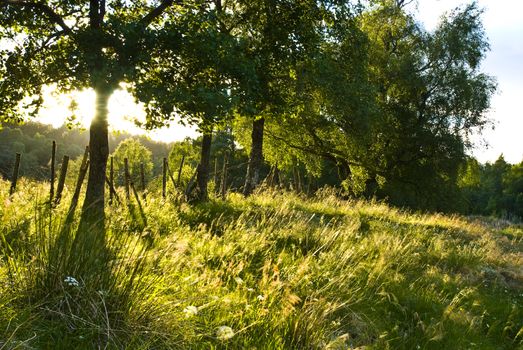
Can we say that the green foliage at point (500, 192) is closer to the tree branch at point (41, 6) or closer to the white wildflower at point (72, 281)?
the tree branch at point (41, 6)

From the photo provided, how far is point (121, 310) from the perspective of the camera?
10.9 ft

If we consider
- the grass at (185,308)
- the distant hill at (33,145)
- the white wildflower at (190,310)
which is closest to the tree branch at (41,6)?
the grass at (185,308)

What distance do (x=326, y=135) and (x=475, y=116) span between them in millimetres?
9476

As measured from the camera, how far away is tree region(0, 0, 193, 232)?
8398 mm

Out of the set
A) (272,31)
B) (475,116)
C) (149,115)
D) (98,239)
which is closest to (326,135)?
(475,116)

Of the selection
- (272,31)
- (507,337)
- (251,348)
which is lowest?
(507,337)

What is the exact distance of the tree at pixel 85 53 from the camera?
8398mm

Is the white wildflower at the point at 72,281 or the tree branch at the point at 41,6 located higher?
the tree branch at the point at 41,6

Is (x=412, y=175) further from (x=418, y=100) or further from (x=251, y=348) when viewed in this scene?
(x=251, y=348)

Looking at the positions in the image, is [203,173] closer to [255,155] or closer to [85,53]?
[255,155]

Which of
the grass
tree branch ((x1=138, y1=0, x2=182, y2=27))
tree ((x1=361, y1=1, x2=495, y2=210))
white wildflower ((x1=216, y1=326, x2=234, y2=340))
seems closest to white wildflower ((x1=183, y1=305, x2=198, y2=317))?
the grass

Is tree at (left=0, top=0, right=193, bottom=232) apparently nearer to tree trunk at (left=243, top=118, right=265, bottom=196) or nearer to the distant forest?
tree trunk at (left=243, top=118, right=265, bottom=196)

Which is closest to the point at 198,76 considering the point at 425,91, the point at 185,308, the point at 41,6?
the point at 41,6

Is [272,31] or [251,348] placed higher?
[272,31]
